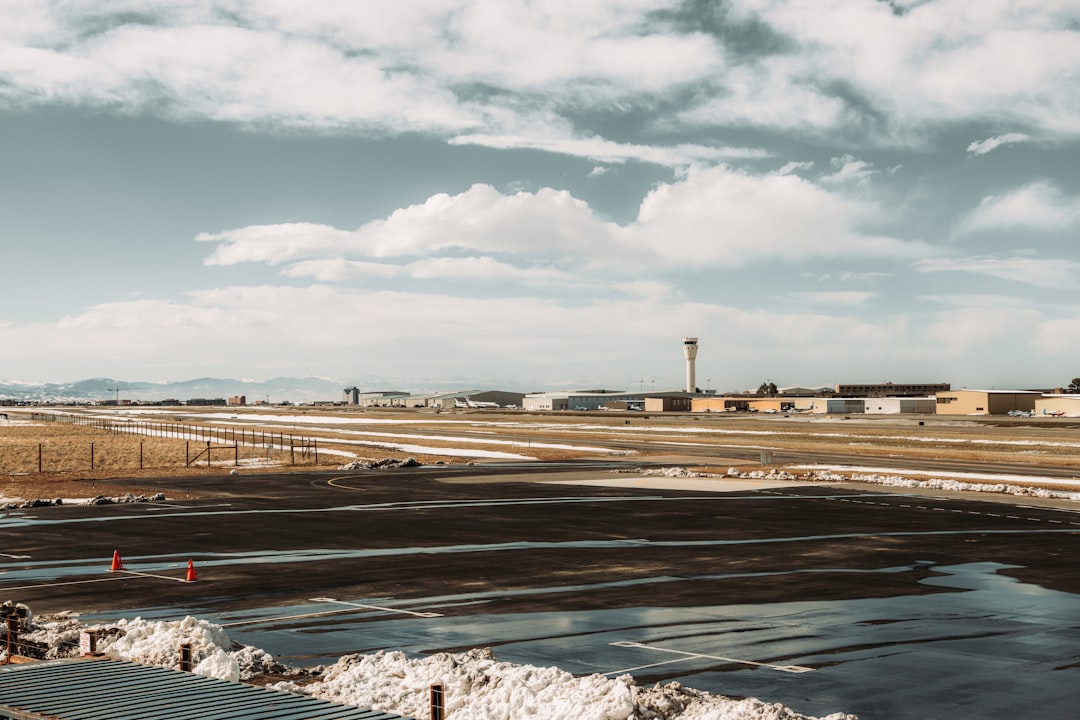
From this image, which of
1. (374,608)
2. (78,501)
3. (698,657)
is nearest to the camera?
(698,657)

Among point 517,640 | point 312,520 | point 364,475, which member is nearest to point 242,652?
point 517,640

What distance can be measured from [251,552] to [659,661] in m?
17.0

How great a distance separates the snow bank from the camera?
1270cm

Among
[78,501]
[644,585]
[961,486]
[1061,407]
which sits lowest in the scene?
[961,486]

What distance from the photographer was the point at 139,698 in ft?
35.0

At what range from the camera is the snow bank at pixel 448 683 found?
41.7ft

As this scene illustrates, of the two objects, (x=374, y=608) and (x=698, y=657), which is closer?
(x=698, y=657)

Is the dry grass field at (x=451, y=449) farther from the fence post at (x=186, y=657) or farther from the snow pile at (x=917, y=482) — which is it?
the fence post at (x=186, y=657)

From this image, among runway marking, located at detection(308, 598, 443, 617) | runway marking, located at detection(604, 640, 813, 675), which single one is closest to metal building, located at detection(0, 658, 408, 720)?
runway marking, located at detection(604, 640, 813, 675)

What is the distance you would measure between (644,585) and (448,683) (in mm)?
10289

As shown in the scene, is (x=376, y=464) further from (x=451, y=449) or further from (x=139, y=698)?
(x=139, y=698)

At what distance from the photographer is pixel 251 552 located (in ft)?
96.9

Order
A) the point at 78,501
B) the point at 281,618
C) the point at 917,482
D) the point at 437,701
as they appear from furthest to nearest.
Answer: the point at 917,482 → the point at 78,501 → the point at 281,618 → the point at 437,701

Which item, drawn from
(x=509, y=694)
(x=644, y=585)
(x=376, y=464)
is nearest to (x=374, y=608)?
(x=644, y=585)
